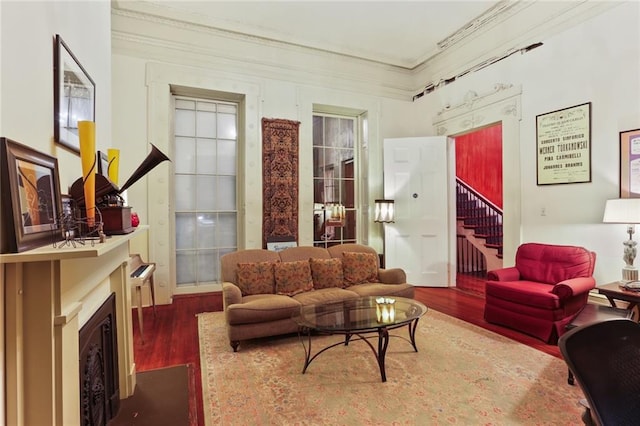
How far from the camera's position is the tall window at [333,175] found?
5535 millimetres

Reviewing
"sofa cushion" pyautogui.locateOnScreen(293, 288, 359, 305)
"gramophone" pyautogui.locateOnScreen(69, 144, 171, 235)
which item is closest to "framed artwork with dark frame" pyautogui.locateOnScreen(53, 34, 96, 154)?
"gramophone" pyautogui.locateOnScreen(69, 144, 171, 235)

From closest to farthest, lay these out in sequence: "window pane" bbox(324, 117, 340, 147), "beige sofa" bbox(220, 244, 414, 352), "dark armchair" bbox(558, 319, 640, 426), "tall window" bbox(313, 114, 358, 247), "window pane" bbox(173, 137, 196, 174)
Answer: "dark armchair" bbox(558, 319, 640, 426) → "beige sofa" bbox(220, 244, 414, 352) → "window pane" bbox(173, 137, 196, 174) → "tall window" bbox(313, 114, 358, 247) → "window pane" bbox(324, 117, 340, 147)

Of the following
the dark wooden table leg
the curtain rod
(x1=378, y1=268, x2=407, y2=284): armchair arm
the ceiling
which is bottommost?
the dark wooden table leg

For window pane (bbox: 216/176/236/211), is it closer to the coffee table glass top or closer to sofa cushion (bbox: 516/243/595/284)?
the coffee table glass top

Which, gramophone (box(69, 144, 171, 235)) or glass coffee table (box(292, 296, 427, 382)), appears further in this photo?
glass coffee table (box(292, 296, 427, 382))

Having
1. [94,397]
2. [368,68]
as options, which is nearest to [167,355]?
[94,397]

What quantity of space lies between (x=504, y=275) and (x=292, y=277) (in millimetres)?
2319

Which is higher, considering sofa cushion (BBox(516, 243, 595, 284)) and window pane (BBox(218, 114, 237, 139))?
window pane (BBox(218, 114, 237, 139))

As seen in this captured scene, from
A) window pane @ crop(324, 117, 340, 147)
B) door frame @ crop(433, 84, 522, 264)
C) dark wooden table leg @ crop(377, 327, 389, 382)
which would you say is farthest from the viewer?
window pane @ crop(324, 117, 340, 147)

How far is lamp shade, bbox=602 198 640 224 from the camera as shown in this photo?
2854mm

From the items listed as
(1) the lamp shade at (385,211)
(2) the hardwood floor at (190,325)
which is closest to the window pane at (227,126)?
(2) the hardwood floor at (190,325)

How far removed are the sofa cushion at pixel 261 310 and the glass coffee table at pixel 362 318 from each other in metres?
0.18

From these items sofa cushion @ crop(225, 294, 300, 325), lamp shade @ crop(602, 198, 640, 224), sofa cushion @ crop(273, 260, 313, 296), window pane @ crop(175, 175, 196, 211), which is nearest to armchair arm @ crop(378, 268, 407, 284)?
sofa cushion @ crop(273, 260, 313, 296)

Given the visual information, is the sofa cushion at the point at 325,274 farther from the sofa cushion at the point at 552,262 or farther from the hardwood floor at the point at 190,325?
the sofa cushion at the point at 552,262
